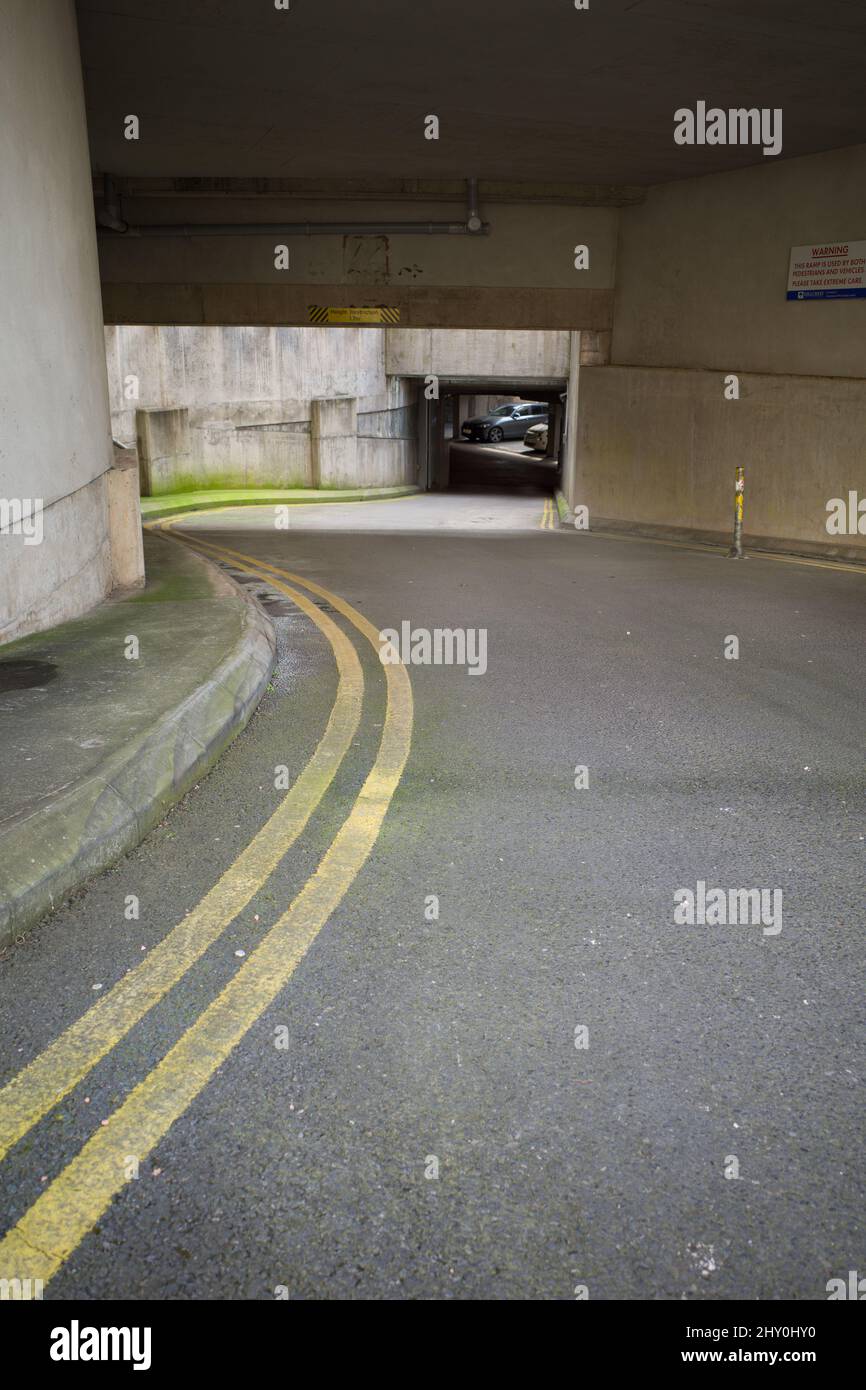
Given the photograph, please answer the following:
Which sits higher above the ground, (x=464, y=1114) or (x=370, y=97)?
(x=370, y=97)

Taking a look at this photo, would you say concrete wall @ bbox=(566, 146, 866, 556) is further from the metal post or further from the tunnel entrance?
the tunnel entrance

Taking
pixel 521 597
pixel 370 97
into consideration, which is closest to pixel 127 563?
pixel 521 597

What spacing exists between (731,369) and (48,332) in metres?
11.7

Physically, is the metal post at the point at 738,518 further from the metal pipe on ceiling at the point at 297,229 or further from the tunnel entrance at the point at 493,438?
the tunnel entrance at the point at 493,438

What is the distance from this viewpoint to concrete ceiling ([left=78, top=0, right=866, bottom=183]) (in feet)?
31.2

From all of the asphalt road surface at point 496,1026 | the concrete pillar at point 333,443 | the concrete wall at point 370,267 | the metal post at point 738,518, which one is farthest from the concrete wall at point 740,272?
the concrete pillar at point 333,443

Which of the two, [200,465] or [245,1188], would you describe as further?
[200,465]

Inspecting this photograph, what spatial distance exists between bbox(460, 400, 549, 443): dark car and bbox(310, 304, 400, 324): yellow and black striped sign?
38.3m

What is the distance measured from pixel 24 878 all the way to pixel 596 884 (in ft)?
7.40

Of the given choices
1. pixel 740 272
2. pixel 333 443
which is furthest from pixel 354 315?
pixel 333 443

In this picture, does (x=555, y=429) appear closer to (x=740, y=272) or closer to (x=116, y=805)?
(x=740, y=272)

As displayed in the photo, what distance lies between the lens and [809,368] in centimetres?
1501

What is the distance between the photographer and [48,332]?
7.58m

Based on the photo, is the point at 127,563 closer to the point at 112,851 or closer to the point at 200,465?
the point at 112,851
